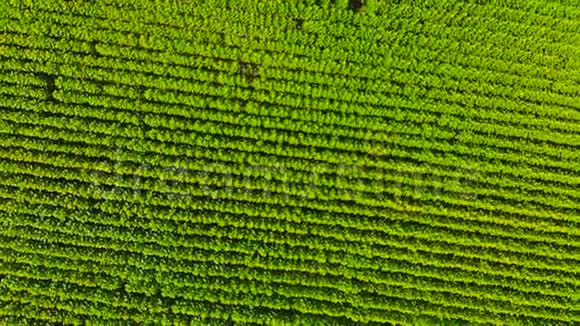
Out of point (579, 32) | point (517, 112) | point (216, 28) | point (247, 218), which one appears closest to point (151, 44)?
point (216, 28)

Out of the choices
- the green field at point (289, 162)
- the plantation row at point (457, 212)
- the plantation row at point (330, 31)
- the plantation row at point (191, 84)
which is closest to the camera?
the green field at point (289, 162)

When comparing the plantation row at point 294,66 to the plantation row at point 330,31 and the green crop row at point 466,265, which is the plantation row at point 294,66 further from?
the green crop row at point 466,265

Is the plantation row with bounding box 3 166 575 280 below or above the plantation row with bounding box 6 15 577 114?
below

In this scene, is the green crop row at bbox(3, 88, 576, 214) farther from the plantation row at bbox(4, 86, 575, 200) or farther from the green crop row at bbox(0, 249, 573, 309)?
the green crop row at bbox(0, 249, 573, 309)

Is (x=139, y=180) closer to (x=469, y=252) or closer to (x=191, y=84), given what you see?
(x=191, y=84)

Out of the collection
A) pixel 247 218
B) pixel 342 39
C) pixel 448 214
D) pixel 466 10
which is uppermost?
pixel 466 10

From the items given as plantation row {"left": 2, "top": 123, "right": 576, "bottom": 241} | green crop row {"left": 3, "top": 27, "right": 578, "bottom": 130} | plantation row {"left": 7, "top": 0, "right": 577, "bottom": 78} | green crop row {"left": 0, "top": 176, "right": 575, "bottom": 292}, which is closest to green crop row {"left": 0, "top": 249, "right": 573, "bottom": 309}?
green crop row {"left": 0, "top": 176, "right": 575, "bottom": 292}

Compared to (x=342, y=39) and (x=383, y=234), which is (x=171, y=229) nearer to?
(x=383, y=234)

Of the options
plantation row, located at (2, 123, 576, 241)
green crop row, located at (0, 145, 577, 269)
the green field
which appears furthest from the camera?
plantation row, located at (2, 123, 576, 241)

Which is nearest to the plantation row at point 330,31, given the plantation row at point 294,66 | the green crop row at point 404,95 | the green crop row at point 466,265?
the plantation row at point 294,66
